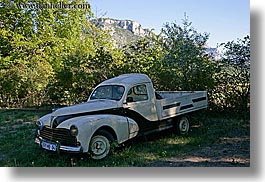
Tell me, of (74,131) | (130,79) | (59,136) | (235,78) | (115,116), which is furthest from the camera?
(235,78)

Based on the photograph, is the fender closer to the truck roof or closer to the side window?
the side window

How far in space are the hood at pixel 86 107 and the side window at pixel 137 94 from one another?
0.20 metres

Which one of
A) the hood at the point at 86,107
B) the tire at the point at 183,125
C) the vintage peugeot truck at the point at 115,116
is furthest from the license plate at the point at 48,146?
the tire at the point at 183,125

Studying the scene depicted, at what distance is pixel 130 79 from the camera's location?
12.3ft

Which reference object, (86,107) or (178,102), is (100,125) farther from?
(178,102)

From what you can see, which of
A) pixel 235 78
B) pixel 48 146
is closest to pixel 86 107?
A: pixel 48 146

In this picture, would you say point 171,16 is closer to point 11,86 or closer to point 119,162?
point 119,162

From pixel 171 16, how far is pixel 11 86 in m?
2.30

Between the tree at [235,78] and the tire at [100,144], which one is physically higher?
the tree at [235,78]

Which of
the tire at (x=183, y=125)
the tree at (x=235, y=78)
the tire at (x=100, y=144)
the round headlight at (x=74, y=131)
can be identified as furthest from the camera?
the tire at (x=183, y=125)

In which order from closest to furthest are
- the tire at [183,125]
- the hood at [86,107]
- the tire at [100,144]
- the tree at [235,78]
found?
the tire at [100,144], the hood at [86,107], the tree at [235,78], the tire at [183,125]

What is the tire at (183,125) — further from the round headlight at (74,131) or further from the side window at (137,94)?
the round headlight at (74,131)

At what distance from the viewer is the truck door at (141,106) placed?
3571 millimetres

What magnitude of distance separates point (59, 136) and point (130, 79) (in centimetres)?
104
